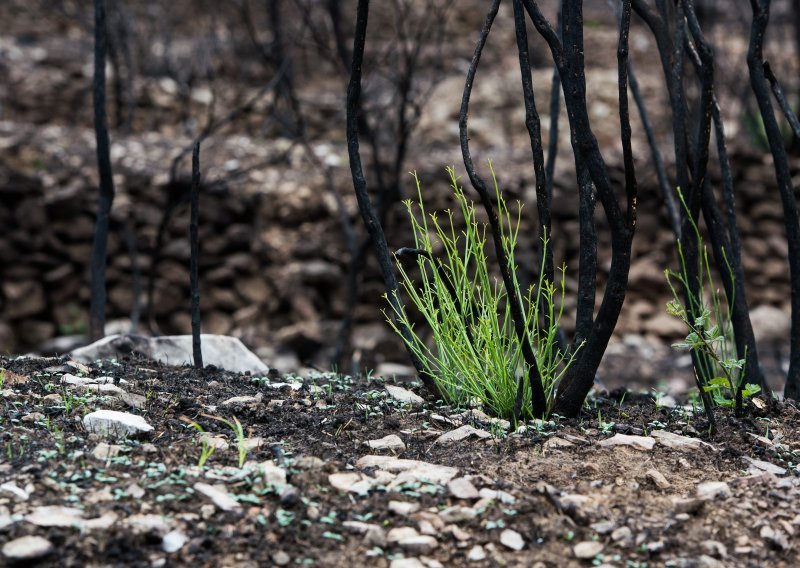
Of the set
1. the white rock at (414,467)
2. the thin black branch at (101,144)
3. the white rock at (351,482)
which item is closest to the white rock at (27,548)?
the white rock at (351,482)

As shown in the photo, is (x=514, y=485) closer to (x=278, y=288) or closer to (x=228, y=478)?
(x=228, y=478)

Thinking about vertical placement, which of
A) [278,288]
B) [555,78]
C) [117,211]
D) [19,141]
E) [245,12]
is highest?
[245,12]

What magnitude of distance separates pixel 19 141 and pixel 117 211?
1173 millimetres

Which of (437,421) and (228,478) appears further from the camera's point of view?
(437,421)

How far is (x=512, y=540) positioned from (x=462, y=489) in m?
0.17

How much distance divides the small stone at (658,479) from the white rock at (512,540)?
1.34ft

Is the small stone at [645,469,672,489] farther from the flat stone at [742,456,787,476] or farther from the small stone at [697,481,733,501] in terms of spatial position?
the flat stone at [742,456,787,476]

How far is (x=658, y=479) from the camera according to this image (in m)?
1.82

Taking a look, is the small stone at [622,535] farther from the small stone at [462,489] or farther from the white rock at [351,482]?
the white rock at [351,482]

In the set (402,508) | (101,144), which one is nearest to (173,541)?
(402,508)

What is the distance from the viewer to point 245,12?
6.00 meters

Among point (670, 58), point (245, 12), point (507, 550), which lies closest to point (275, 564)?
point (507, 550)

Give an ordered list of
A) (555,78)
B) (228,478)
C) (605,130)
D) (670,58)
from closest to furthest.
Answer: (228,478) < (670,58) < (555,78) < (605,130)

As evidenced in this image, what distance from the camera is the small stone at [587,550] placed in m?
1.54
